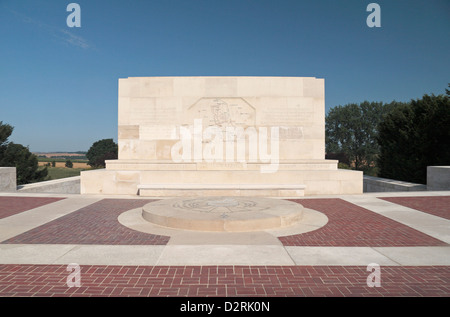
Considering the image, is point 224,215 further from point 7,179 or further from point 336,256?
point 7,179

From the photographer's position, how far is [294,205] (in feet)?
29.0

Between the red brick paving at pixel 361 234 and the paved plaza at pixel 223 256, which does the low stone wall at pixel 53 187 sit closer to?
the paved plaza at pixel 223 256

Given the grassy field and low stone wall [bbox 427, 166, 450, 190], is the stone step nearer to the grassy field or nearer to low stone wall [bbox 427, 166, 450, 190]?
low stone wall [bbox 427, 166, 450, 190]

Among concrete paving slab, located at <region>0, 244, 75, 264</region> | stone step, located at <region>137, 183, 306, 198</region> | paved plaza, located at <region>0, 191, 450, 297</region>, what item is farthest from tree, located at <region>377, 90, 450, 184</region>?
concrete paving slab, located at <region>0, 244, 75, 264</region>

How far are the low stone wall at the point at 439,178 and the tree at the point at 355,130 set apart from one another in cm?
4559

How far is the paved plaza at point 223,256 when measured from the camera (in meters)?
4.06

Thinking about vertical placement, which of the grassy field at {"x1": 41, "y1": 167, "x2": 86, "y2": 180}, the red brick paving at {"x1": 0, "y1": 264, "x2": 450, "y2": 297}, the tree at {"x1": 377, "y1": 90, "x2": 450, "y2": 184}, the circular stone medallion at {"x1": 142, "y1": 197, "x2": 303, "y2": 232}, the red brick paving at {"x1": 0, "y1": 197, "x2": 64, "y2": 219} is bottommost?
the grassy field at {"x1": 41, "y1": 167, "x2": 86, "y2": 180}

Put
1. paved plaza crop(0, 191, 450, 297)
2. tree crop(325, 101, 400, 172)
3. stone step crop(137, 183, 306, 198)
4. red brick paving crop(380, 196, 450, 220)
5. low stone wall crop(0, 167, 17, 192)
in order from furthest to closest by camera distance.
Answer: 1. tree crop(325, 101, 400, 172)
2. low stone wall crop(0, 167, 17, 192)
3. stone step crop(137, 183, 306, 198)
4. red brick paving crop(380, 196, 450, 220)
5. paved plaza crop(0, 191, 450, 297)

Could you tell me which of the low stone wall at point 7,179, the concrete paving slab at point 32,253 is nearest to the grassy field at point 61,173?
the low stone wall at point 7,179

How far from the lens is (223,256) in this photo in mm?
5266

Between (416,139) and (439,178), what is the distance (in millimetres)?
6495

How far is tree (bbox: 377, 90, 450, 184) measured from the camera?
61.4 feet

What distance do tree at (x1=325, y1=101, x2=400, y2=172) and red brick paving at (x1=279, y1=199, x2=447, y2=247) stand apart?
5378 centimetres

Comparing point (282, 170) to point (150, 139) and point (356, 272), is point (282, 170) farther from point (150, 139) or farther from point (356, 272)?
point (356, 272)
